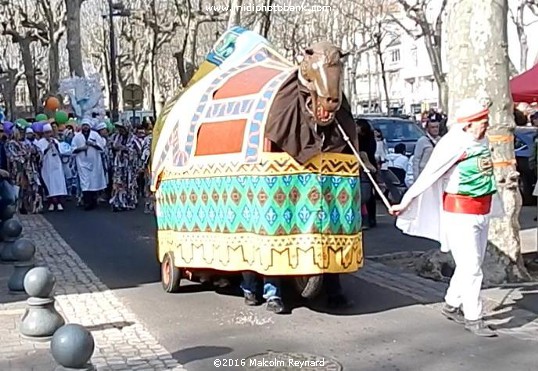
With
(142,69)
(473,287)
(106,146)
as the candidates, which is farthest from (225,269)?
(142,69)

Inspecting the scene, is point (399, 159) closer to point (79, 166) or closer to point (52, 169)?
point (79, 166)

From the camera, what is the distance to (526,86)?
14.8 m

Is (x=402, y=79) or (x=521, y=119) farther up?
(x=402, y=79)

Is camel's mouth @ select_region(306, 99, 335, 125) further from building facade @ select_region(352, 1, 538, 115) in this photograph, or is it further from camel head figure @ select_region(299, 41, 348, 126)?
building facade @ select_region(352, 1, 538, 115)

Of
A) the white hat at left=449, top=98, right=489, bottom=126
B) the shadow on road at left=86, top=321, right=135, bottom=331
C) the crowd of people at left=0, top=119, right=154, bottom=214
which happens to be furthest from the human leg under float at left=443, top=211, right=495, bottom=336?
the crowd of people at left=0, top=119, right=154, bottom=214

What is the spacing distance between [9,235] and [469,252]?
6965mm

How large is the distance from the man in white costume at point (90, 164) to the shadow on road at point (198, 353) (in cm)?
1326

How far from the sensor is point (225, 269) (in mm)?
8961

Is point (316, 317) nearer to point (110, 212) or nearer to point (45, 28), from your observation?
point (110, 212)

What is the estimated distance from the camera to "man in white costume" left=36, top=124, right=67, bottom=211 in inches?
797

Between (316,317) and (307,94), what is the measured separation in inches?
82.0

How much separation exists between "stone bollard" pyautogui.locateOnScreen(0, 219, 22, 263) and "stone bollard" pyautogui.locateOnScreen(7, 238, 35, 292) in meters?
1.85

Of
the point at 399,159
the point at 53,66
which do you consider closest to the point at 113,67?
the point at 53,66

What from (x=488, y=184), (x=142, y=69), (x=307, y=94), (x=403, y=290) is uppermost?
(x=142, y=69)
